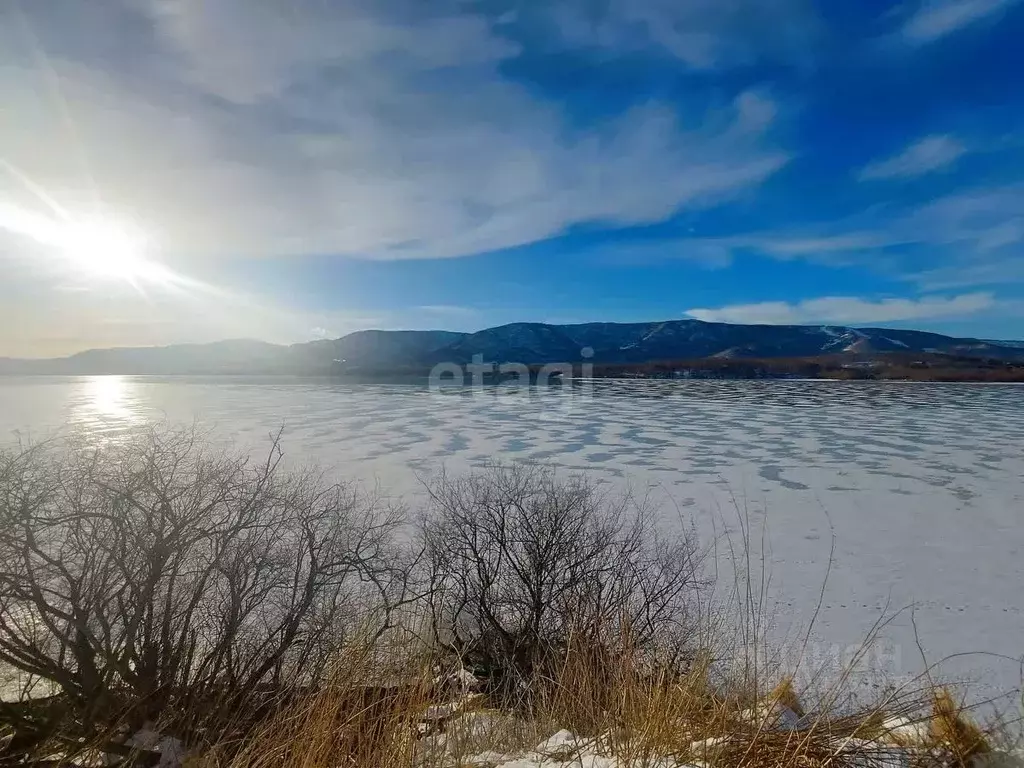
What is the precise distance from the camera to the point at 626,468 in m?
17.5

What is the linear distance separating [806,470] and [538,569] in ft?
34.7

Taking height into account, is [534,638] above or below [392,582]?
below

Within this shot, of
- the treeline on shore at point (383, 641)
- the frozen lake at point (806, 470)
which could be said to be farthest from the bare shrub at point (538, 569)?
the frozen lake at point (806, 470)

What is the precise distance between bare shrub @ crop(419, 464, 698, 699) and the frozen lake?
144 cm

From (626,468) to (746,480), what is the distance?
3.41 meters

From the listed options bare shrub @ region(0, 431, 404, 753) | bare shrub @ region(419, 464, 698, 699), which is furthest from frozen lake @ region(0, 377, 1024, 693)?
bare shrub @ region(0, 431, 404, 753)

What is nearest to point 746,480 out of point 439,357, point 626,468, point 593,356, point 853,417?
point 626,468

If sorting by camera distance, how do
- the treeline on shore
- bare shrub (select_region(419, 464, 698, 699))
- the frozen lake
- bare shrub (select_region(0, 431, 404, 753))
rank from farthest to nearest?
bare shrub (select_region(419, 464, 698, 699)) → the frozen lake → bare shrub (select_region(0, 431, 404, 753)) → the treeline on shore

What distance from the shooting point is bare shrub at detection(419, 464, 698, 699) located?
9.16m

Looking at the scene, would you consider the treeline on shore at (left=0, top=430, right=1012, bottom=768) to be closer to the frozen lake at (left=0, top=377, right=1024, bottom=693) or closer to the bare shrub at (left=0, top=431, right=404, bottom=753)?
the bare shrub at (left=0, top=431, right=404, bottom=753)

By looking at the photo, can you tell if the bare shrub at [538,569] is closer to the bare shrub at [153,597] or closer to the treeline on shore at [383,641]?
the treeline on shore at [383,641]

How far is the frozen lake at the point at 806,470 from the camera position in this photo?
8258mm

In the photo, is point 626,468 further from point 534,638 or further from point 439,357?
point 439,357

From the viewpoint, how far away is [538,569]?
10.6 metres
